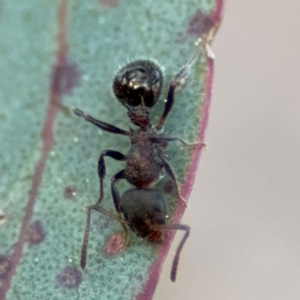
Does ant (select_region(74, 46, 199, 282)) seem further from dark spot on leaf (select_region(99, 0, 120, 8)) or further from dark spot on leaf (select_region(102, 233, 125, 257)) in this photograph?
dark spot on leaf (select_region(99, 0, 120, 8))

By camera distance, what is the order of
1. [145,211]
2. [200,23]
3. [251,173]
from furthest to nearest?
[251,173] < [145,211] < [200,23]

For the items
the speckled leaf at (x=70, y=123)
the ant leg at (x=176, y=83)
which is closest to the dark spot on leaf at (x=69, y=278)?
the speckled leaf at (x=70, y=123)

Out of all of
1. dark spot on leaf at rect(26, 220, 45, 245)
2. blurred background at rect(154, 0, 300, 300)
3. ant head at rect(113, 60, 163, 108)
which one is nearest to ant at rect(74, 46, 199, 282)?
ant head at rect(113, 60, 163, 108)

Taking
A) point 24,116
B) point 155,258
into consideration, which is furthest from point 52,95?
point 155,258

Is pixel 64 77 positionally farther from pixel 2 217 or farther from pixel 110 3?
pixel 2 217

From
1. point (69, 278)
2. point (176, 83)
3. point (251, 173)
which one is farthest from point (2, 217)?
point (251, 173)

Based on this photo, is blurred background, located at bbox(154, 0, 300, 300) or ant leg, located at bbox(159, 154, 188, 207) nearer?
ant leg, located at bbox(159, 154, 188, 207)
